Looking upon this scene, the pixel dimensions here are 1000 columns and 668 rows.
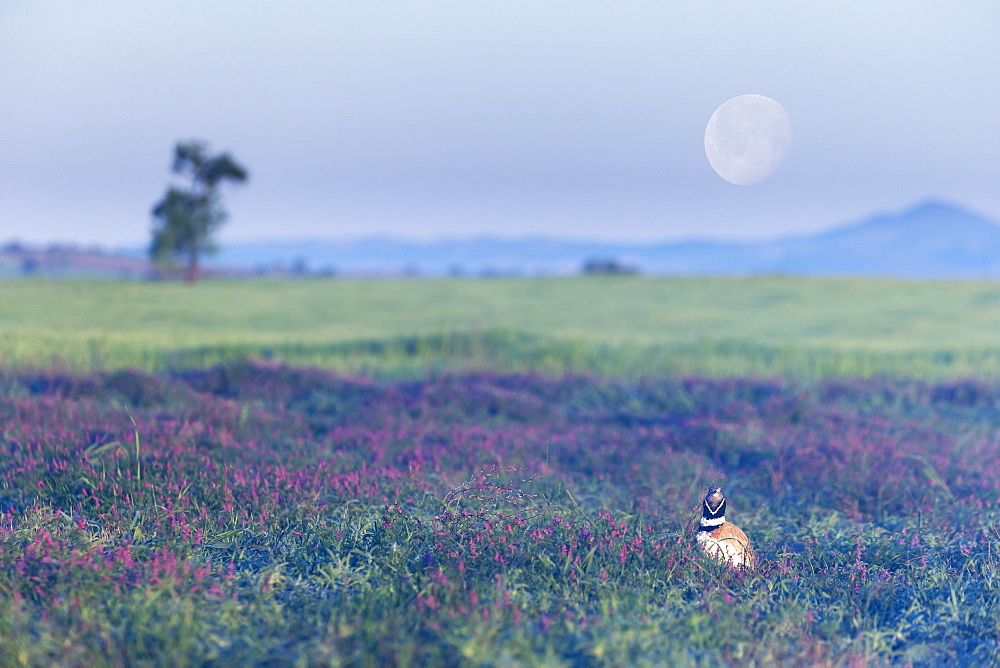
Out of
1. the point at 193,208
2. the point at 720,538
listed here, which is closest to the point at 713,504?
the point at 720,538

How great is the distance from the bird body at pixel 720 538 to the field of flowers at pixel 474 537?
0.11 m

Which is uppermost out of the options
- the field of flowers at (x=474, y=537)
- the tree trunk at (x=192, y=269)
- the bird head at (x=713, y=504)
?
the tree trunk at (x=192, y=269)

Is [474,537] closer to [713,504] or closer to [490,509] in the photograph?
[490,509]

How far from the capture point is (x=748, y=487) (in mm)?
6613

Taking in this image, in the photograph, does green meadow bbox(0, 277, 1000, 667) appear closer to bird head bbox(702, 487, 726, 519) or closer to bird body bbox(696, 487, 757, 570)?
bird body bbox(696, 487, 757, 570)

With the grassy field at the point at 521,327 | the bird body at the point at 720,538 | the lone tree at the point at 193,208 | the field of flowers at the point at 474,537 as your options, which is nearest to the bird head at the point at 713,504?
the bird body at the point at 720,538

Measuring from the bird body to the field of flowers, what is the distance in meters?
A: 0.11

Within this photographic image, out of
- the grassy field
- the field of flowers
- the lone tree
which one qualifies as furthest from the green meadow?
the lone tree

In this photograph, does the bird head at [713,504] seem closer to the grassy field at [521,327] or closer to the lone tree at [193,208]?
the grassy field at [521,327]

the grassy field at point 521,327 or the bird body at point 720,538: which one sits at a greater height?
the grassy field at point 521,327

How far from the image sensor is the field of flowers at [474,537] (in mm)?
3525

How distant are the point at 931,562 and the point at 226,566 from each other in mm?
4164

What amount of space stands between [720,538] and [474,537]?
1.42 m

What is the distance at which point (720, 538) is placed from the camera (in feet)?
15.1
